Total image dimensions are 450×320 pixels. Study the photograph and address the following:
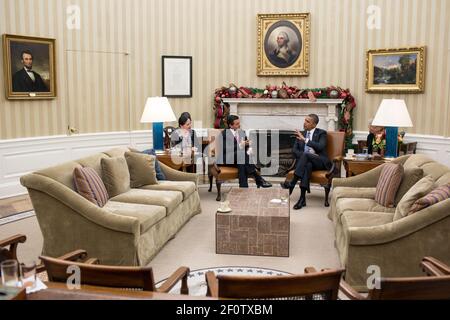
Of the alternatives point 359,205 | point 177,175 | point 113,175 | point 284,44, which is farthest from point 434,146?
point 113,175

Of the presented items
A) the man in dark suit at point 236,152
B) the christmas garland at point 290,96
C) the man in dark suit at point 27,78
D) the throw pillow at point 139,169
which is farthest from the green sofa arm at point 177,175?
the christmas garland at point 290,96

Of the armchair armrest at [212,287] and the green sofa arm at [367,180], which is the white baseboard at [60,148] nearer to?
the green sofa arm at [367,180]

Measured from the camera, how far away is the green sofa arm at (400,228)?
360 centimetres

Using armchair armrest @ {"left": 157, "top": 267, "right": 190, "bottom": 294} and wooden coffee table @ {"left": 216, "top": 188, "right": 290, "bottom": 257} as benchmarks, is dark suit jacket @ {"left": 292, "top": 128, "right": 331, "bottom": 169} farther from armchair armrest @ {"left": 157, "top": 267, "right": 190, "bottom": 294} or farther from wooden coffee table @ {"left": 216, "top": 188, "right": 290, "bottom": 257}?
armchair armrest @ {"left": 157, "top": 267, "right": 190, "bottom": 294}

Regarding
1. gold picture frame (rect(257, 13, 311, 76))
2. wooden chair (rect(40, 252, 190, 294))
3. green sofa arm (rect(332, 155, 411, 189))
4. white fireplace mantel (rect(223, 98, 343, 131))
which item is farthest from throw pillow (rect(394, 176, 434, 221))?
gold picture frame (rect(257, 13, 311, 76))

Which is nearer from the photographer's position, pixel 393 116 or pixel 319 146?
pixel 393 116

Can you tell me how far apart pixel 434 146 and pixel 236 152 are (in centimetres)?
346

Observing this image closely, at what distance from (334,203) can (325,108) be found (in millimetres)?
3653

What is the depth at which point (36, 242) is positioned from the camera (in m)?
5.01

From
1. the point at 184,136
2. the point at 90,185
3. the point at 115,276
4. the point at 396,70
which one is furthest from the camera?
the point at 396,70

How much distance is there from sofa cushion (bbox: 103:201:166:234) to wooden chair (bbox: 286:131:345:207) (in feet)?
8.22

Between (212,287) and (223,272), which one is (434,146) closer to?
(223,272)

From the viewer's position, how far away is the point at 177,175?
243 inches
